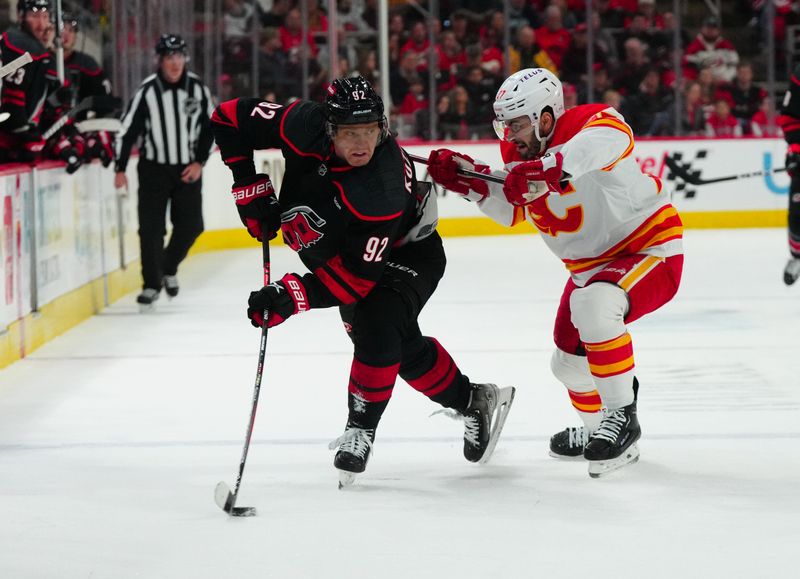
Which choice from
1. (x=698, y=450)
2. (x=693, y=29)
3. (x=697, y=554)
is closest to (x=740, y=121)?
(x=693, y=29)

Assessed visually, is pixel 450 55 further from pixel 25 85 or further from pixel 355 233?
pixel 355 233

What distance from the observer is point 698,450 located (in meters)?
3.47

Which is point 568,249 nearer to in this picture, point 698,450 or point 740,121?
point 698,450

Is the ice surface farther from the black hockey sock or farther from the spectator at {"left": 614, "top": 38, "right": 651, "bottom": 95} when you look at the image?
the spectator at {"left": 614, "top": 38, "right": 651, "bottom": 95}

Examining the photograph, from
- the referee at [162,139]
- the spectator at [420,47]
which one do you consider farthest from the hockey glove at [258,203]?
the spectator at [420,47]

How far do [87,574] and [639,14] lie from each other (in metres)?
9.11

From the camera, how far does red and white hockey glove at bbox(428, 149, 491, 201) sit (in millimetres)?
3195

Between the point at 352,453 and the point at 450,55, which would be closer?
the point at 352,453

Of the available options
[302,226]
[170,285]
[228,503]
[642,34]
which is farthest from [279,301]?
[642,34]

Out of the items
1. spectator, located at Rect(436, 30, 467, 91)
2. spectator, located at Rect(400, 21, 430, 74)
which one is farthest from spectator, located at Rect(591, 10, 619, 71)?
spectator, located at Rect(400, 21, 430, 74)

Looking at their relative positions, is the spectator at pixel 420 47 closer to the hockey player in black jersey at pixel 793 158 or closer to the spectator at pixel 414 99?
the spectator at pixel 414 99

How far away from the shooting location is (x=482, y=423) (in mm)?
3322

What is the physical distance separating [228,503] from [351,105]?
92 cm

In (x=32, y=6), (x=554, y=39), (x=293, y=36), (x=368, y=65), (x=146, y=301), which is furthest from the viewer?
(x=554, y=39)
